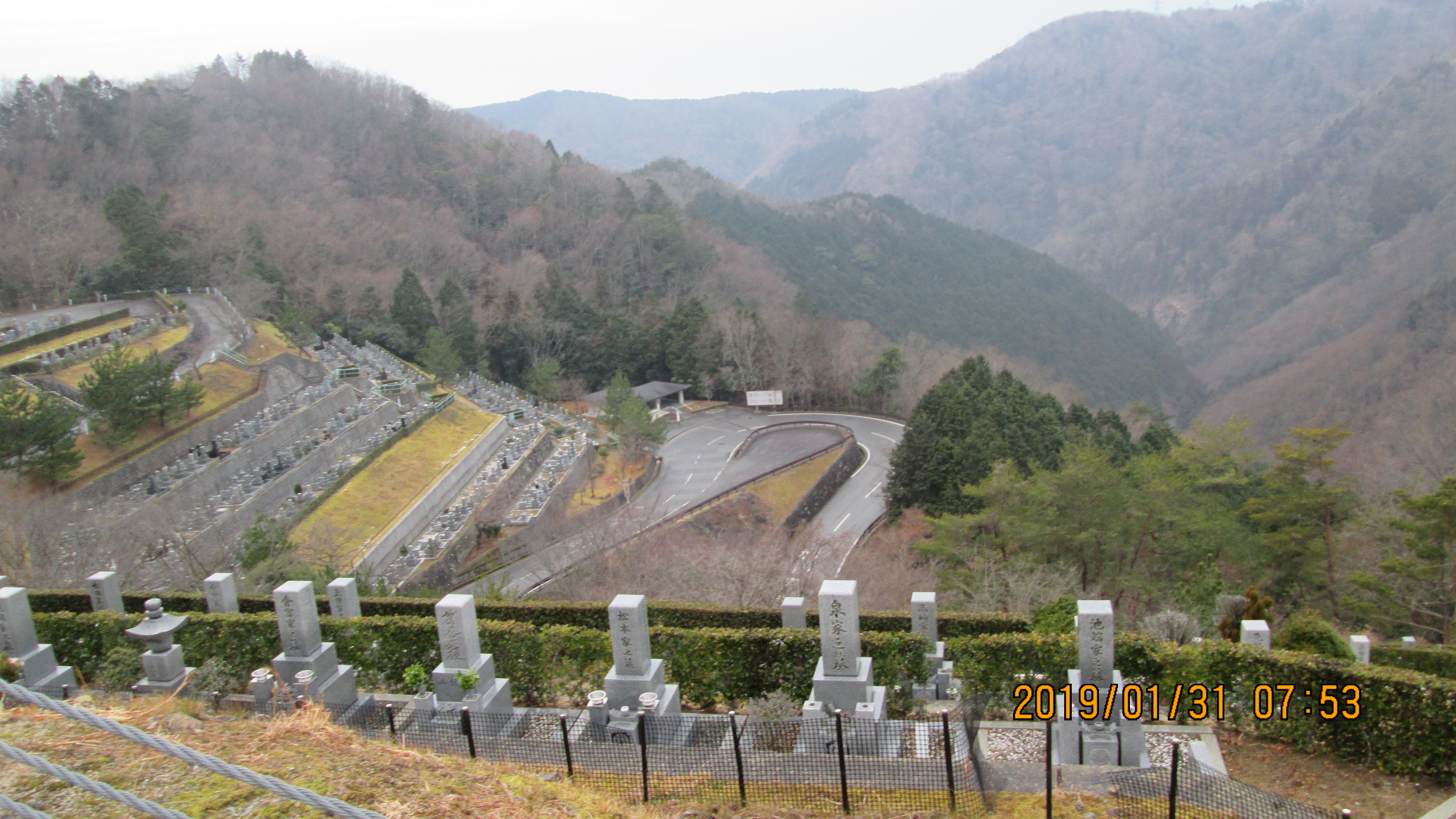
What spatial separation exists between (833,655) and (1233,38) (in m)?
232

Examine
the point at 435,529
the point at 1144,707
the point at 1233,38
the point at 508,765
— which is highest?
the point at 1233,38

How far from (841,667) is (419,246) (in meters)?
62.3

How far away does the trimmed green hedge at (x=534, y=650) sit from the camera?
1149 centimetres

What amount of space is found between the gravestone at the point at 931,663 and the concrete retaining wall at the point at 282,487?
621 inches

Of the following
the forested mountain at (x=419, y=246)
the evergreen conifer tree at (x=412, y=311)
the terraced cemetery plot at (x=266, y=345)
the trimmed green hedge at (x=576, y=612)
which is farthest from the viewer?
the evergreen conifer tree at (x=412, y=311)

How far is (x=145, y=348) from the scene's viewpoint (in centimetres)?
3175

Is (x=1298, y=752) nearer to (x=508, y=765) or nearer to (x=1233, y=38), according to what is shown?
(x=508, y=765)

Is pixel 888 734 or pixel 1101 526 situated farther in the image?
pixel 1101 526

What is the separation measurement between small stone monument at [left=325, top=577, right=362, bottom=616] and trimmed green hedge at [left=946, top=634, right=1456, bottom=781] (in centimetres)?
971

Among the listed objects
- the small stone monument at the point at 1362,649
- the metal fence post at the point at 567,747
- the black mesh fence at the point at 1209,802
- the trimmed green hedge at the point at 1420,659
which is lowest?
the trimmed green hedge at the point at 1420,659

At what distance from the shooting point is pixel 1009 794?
26.0ft

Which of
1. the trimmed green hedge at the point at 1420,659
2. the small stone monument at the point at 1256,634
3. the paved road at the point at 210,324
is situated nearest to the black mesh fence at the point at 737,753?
the small stone monument at the point at 1256,634

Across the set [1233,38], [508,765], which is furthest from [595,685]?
[1233,38]

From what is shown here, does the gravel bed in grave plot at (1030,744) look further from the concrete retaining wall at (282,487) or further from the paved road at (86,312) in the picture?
the paved road at (86,312)
